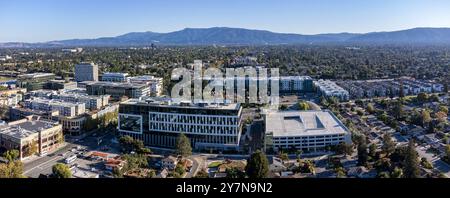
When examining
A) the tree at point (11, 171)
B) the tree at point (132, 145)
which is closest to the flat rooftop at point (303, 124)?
the tree at point (132, 145)

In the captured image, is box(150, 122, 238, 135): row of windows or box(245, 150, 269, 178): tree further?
box(150, 122, 238, 135): row of windows

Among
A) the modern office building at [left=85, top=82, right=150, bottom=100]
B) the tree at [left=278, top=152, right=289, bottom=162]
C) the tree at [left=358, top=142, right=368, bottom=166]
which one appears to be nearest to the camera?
the tree at [left=358, top=142, right=368, bottom=166]

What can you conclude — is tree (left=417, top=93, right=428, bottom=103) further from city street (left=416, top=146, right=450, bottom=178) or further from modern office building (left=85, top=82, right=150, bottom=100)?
modern office building (left=85, top=82, right=150, bottom=100)

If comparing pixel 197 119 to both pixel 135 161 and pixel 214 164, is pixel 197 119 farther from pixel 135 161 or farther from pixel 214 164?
pixel 135 161

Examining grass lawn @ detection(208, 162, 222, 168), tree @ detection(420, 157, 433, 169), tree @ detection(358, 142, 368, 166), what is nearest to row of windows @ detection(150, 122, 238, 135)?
grass lawn @ detection(208, 162, 222, 168)

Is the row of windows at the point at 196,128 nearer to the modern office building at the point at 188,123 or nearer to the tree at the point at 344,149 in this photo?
the modern office building at the point at 188,123
